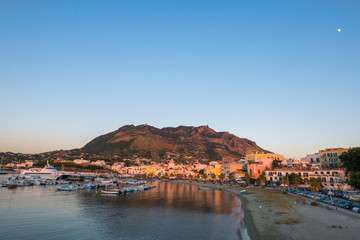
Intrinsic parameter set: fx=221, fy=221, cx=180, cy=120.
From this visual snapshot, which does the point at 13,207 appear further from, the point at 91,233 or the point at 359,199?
the point at 359,199

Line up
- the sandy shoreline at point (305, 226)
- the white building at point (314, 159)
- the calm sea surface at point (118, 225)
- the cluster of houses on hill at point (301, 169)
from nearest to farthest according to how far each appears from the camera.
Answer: the sandy shoreline at point (305, 226)
the calm sea surface at point (118, 225)
the cluster of houses on hill at point (301, 169)
the white building at point (314, 159)

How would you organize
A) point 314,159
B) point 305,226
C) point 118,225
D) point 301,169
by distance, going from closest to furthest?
point 305,226 < point 118,225 < point 301,169 < point 314,159

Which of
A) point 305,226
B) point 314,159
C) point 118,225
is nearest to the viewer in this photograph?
point 305,226

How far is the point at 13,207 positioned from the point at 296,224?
60.2 metres

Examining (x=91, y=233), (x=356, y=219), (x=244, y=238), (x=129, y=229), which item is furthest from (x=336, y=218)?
(x=91, y=233)

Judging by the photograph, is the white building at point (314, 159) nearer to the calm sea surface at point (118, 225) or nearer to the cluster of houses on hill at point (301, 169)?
the cluster of houses on hill at point (301, 169)

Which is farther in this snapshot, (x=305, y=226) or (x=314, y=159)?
(x=314, y=159)

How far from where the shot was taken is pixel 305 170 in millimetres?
102438

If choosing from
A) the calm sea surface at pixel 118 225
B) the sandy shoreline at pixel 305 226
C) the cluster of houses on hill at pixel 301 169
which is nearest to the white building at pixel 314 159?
the cluster of houses on hill at pixel 301 169

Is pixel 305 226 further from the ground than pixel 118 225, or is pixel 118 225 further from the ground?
pixel 305 226

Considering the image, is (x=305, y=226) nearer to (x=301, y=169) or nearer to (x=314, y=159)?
(x=301, y=169)

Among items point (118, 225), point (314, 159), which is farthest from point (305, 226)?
point (314, 159)

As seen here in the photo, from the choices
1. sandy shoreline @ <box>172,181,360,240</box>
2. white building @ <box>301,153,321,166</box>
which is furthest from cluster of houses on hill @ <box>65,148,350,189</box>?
sandy shoreline @ <box>172,181,360,240</box>

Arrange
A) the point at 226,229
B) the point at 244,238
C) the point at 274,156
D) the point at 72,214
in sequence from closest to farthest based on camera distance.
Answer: the point at 244,238 → the point at 226,229 → the point at 72,214 → the point at 274,156
